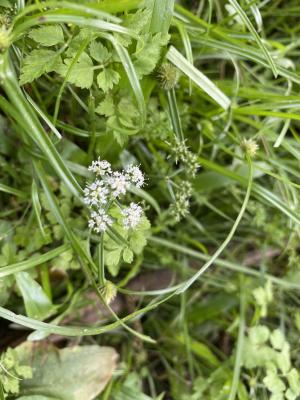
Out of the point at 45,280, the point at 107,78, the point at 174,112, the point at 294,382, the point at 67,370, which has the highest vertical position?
the point at 107,78

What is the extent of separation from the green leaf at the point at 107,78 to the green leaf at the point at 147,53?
1.7 inches

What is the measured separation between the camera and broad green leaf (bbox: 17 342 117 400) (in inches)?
43.1

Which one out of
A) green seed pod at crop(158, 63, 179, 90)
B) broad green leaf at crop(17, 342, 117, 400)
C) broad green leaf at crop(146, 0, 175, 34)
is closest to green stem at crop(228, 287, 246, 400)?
broad green leaf at crop(17, 342, 117, 400)

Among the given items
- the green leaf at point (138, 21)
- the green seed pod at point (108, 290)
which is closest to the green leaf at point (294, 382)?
the green seed pod at point (108, 290)

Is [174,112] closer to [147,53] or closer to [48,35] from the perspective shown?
[147,53]

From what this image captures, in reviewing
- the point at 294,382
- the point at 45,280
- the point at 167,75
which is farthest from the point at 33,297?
the point at 294,382

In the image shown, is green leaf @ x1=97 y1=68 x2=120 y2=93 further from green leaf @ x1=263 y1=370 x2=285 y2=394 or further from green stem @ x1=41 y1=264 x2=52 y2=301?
green leaf @ x1=263 y1=370 x2=285 y2=394

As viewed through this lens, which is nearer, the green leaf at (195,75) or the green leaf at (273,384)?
the green leaf at (195,75)

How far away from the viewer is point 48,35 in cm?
78

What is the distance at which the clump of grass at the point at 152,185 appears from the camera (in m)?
0.82

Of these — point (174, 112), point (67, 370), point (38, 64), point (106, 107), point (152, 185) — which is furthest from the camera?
point (152, 185)

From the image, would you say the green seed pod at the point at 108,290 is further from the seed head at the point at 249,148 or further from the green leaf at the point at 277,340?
the green leaf at the point at 277,340

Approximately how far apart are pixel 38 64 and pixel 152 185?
1.73ft

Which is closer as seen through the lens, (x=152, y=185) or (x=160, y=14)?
(x=160, y=14)
